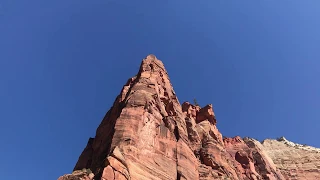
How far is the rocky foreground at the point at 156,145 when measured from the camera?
40.5 meters

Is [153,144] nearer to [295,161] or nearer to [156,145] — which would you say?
[156,145]

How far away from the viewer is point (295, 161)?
106m

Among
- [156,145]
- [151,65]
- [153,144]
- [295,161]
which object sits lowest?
[153,144]

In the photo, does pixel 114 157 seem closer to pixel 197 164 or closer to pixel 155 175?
pixel 155 175

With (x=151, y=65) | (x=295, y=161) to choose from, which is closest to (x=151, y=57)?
(x=151, y=65)

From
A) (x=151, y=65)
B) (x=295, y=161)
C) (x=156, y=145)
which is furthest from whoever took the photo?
(x=295, y=161)

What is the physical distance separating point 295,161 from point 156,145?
75901mm

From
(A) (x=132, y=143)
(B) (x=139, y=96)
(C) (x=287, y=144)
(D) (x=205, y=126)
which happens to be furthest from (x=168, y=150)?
(C) (x=287, y=144)

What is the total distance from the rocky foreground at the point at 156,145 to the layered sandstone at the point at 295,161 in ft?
59.7

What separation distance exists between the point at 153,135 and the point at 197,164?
1055 centimetres

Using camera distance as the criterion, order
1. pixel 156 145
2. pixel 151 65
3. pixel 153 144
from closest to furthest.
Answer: pixel 153 144 → pixel 156 145 → pixel 151 65

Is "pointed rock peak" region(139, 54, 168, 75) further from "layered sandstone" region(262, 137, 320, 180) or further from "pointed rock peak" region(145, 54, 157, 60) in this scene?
"layered sandstone" region(262, 137, 320, 180)

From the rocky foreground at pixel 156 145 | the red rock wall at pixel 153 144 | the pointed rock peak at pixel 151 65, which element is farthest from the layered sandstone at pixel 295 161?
the pointed rock peak at pixel 151 65

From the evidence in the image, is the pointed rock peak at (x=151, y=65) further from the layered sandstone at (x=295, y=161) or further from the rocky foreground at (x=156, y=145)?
the layered sandstone at (x=295, y=161)
